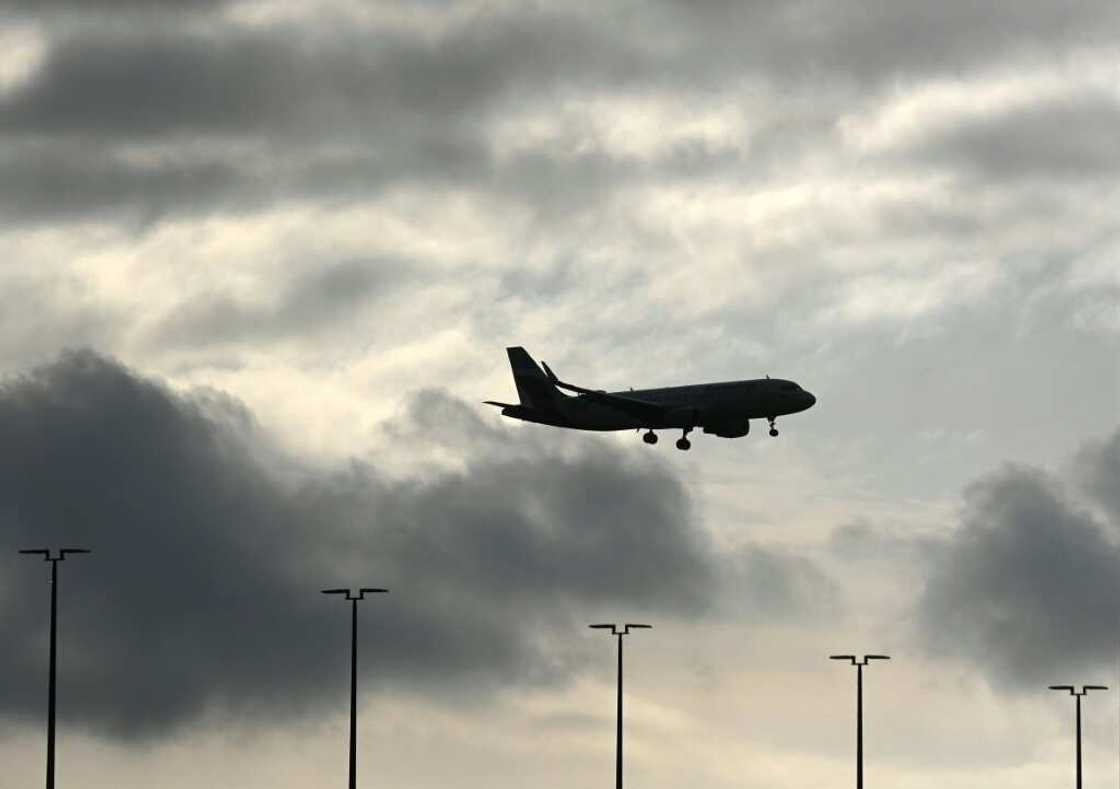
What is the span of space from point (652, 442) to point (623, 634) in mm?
41544

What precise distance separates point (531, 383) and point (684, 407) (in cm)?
1758

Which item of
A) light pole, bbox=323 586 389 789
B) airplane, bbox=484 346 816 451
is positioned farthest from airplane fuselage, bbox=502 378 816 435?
light pole, bbox=323 586 389 789

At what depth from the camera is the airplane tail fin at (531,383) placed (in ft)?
539

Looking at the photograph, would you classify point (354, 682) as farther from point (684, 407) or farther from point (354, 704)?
point (684, 407)

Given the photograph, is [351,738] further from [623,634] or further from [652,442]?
[652,442]

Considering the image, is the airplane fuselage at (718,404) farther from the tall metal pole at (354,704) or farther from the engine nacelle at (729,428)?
the tall metal pole at (354,704)

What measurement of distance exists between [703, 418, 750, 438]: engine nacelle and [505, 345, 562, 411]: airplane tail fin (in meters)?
12.3

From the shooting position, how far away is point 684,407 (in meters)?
154

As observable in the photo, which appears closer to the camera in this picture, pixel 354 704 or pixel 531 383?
pixel 354 704

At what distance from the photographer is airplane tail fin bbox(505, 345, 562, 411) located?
164375 millimetres

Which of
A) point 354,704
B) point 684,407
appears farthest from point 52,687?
point 684,407

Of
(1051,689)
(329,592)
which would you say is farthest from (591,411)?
(329,592)

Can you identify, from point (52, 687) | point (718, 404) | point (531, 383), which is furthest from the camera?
point (531, 383)

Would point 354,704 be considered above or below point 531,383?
below
